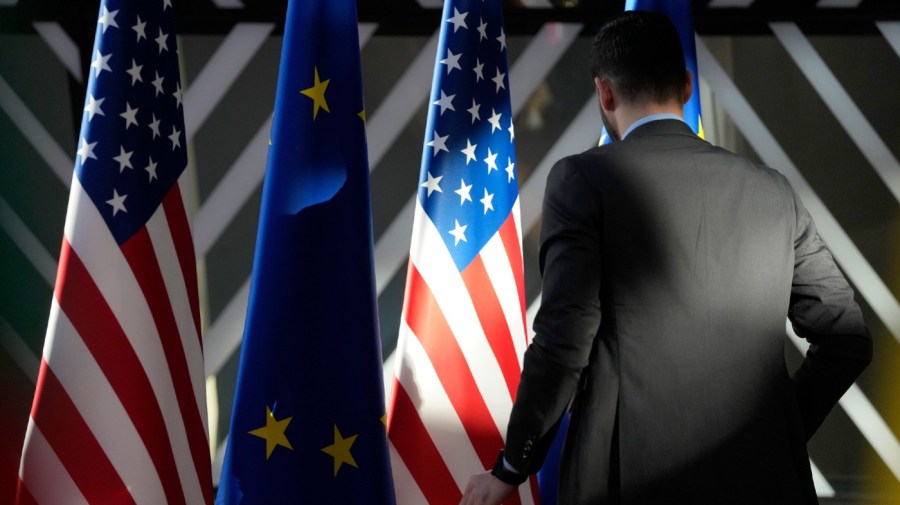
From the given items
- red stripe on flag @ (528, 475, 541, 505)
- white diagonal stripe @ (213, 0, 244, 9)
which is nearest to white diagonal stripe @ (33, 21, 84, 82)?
white diagonal stripe @ (213, 0, 244, 9)

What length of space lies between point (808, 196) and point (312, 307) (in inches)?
81.8

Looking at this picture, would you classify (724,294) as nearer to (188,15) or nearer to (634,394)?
(634,394)

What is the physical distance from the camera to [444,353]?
2449 mm

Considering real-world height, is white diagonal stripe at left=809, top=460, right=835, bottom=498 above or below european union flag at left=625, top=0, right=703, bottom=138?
below

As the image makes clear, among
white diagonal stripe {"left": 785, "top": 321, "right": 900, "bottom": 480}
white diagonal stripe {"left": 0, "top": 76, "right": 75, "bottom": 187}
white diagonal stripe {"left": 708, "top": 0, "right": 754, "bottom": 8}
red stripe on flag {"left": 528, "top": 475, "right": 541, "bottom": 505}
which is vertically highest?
white diagonal stripe {"left": 0, "top": 76, "right": 75, "bottom": 187}

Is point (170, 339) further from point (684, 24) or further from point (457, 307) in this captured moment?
point (684, 24)

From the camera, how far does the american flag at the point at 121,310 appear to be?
2.14 m

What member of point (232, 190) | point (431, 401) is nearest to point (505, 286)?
point (431, 401)

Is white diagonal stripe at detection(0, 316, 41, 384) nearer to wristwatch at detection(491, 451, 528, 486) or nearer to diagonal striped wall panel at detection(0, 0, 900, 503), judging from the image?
diagonal striped wall panel at detection(0, 0, 900, 503)

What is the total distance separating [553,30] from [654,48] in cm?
172

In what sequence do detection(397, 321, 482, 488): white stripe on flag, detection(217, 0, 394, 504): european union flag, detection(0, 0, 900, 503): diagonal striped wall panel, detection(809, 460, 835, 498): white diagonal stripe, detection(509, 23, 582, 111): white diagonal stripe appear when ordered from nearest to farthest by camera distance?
detection(217, 0, 394, 504): european union flag
detection(397, 321, 482, 488): white stripe on flag
detection(0, 0, 900, 503): diagonal striped wall panel
detection(509, 23, 582, 111): white diagonal stripe
detection(809, 460, 835, 498): white diagonal stripe

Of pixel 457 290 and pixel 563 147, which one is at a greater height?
pixel 563 147

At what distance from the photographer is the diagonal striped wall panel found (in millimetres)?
3119

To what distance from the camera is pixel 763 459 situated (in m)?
1.54
